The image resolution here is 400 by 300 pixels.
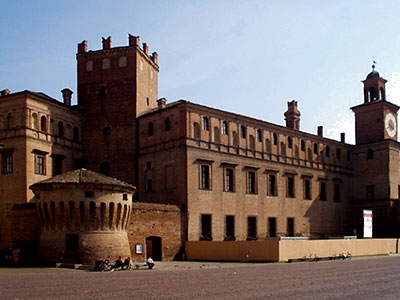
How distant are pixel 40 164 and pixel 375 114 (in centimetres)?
3715

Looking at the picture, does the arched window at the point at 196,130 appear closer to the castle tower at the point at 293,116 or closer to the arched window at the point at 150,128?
the arched window at the point at 150,128

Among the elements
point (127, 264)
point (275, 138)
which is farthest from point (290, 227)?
point (127, 264)

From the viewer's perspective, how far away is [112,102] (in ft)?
161

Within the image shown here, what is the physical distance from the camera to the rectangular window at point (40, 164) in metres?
42.2

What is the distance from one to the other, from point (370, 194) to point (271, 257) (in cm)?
2383

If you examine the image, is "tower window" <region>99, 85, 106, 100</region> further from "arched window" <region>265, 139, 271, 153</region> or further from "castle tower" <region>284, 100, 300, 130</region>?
"castle tower" <region>284, 100, 300, 130</region>

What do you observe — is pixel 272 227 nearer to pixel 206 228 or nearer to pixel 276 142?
pixel 276 142

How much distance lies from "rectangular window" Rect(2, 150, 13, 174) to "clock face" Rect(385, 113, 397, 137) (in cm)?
3967

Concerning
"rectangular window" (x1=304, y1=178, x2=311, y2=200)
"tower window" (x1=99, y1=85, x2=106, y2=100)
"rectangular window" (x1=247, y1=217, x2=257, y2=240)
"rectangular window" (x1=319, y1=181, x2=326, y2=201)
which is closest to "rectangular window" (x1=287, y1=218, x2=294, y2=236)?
"rectangular window" (x1=304, y1=178, x2=311, y2=200)

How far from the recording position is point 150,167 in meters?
46.5

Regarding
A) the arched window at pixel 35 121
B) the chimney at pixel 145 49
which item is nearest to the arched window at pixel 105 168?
the arched window at pixel 35 121

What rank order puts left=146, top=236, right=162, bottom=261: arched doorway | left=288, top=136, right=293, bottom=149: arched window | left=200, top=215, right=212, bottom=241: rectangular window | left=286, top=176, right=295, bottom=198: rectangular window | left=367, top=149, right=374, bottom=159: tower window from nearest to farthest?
left=146, top=236, right=162, bottom=261: arched doorway < left=200, top=215, right=212, bottom=241: rectangular window < left=286, top=176, right=295, bottom=198: rectangular window < left=288, top=136, right=293, bottom=149: arched window < left=367, top=149, right=374, bottom=159: tower window

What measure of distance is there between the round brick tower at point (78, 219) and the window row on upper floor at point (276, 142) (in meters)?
11.5

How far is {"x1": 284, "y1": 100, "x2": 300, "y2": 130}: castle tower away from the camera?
196ft
